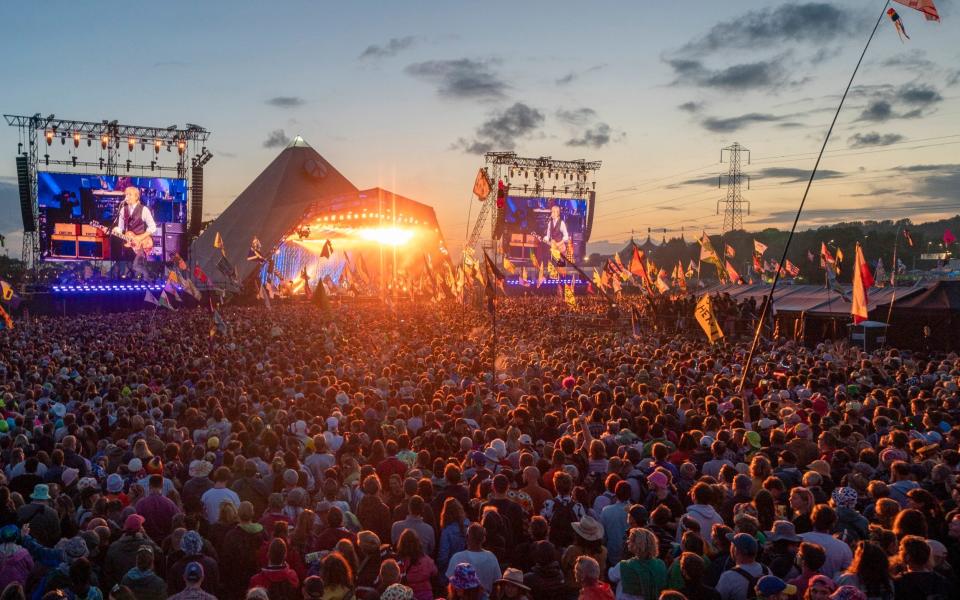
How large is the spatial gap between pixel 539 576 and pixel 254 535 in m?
2.26

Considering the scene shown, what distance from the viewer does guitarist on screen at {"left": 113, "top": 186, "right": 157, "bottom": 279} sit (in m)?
46.6

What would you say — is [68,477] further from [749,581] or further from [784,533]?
[784,533]

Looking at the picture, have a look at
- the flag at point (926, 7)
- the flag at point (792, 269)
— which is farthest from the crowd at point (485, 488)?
Answer: the flag at point (792, 269)

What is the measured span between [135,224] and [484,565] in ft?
155

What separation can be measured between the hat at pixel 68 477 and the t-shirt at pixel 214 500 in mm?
1823

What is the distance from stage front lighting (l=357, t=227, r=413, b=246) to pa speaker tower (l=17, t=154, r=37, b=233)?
21.0 meters

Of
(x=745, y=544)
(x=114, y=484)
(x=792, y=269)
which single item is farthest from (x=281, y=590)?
A: (x=792, y=269)

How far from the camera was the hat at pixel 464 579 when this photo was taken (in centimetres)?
435

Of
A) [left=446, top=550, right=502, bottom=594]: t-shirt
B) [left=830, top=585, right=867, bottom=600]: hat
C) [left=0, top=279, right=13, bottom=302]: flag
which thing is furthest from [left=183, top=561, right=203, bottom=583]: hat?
[left=0, top=279, right=13, bottom=302]: flag

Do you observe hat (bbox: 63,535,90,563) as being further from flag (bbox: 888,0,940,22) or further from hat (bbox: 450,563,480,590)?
flag (bbox: 888,0,940,22)

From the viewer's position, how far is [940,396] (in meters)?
11.1

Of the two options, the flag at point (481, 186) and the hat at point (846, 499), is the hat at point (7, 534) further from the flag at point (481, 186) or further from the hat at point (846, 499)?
the flag at point (481, 186)

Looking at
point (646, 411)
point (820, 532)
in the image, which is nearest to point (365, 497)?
point (820, 532)

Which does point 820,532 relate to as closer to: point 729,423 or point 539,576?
point 539,576
